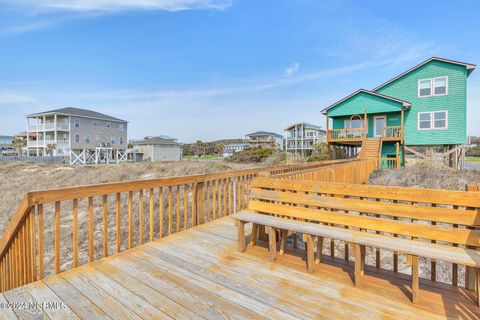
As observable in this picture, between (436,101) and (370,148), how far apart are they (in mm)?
5685

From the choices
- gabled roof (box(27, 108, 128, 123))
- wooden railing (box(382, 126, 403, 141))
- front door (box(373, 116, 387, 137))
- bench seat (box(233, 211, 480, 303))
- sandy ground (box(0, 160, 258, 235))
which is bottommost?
sandy ground (box(0, 160, 258, 235))

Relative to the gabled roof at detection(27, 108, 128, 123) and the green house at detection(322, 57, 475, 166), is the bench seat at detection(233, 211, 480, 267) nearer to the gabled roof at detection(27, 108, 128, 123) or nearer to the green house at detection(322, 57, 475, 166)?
the green house at detection(322, 57, 475, 166)

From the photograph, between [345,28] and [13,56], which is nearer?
[345,28]

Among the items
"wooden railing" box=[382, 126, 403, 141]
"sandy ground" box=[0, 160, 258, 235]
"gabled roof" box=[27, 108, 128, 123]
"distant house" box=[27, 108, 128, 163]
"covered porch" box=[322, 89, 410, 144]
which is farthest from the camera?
"distant house" box=[27, 108, 128, 163]

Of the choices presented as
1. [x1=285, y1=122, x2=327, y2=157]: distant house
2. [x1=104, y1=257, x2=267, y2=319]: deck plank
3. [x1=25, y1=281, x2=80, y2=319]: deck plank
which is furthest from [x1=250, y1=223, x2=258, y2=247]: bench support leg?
[x1=285, y1=122, x2=327, y2=157]: distant house

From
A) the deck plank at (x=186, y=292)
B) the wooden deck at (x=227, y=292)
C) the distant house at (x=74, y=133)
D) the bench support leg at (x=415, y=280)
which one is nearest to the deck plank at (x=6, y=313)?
the wooden deck at (x=227, y=292)

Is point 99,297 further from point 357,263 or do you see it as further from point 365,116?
point 365,116

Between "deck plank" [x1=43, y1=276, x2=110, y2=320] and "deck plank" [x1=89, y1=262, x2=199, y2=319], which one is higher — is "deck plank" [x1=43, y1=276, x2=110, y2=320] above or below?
above

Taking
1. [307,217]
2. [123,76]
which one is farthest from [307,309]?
[123,76]

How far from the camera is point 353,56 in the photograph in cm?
1712

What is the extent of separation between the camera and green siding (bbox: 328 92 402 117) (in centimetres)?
1689

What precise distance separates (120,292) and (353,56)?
62.9 ft

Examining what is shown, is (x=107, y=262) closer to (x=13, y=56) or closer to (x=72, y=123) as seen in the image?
(x=13, y=56)

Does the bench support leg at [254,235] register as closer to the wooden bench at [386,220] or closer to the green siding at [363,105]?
the wooden bench at [386,220]
